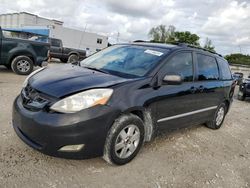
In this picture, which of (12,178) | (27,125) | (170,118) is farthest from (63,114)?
(170,118)

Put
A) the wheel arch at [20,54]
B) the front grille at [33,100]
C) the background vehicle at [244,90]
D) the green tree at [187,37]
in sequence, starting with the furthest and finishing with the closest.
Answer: the green tree at [187,37] → the background vehicle at [244,90] → the wheel arch at [20,54] → the front grille at [33,100]

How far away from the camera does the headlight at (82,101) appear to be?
285 centimetres

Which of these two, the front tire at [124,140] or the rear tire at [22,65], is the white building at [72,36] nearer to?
the rear tire at [22,65]

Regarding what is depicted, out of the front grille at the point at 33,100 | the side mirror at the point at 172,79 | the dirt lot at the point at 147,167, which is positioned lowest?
the dirt lot at the point at 147,167

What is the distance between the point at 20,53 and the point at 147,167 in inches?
307

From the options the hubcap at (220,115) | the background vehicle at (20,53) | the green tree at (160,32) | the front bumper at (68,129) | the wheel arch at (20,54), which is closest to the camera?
the front bumper at (68,129)

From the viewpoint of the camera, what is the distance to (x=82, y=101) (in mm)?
2912

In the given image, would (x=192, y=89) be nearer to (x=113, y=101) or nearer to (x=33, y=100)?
(x=113, y=101)

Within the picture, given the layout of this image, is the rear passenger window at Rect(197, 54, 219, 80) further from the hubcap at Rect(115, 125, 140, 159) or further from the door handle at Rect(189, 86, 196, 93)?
the hubcap at Rect(115, 125, 140, 159)

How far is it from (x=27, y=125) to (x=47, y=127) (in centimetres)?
31

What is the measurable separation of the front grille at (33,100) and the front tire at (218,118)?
384 cm

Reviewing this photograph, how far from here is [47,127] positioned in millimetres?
2803

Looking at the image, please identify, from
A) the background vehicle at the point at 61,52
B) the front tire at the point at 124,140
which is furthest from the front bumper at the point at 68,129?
the background vehicle at the point at 61,52

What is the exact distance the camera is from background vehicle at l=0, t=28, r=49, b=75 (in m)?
9.20
